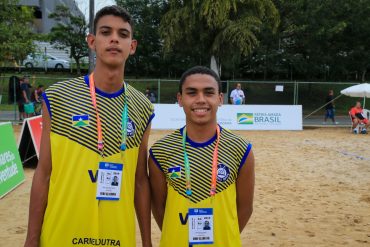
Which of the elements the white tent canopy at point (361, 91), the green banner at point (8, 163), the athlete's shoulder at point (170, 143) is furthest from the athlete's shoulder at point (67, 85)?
the white tent canopy at point (361, 91)

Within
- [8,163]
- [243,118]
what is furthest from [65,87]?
[243,118]

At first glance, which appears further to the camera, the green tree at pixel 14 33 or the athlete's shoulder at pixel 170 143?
the green tree at pixel 14 33

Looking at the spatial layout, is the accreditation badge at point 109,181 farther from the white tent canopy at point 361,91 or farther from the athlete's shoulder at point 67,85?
the white tent canopy at point 361,91

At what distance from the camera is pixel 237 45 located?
23906 millimetres

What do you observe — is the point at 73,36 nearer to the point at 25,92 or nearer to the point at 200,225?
the point at 25,92

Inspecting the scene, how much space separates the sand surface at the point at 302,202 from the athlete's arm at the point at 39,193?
9.83ft

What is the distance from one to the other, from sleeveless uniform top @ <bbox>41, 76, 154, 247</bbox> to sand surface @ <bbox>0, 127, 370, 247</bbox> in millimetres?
2977

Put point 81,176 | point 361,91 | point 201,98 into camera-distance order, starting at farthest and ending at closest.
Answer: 1. point 361,91
2. point 201,98
3. point 81,176

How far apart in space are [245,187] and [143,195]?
2.17ft

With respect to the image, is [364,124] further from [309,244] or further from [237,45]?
[309,244]

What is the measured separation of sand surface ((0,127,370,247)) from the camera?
17.8 ft

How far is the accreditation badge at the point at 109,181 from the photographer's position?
2244mm

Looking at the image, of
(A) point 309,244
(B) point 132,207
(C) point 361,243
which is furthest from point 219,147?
(C) point 361,243

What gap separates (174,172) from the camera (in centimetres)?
255
